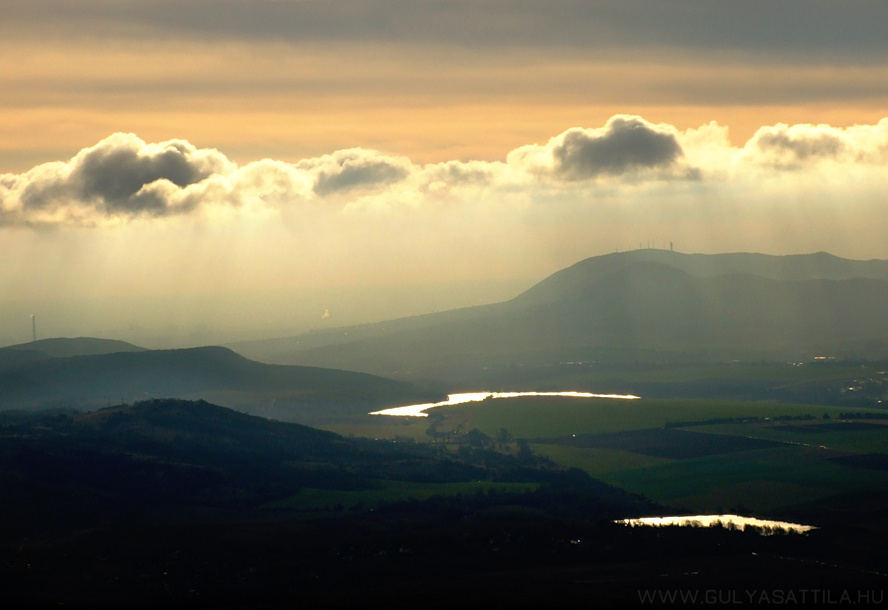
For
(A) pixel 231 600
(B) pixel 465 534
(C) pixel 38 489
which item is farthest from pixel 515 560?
(C) pixel 38 489

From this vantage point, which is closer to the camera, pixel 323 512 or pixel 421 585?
pixel 421 585

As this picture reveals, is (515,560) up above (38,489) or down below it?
below

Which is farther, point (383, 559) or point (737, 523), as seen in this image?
point (737, 523)

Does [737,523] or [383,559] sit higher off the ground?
[383,559]

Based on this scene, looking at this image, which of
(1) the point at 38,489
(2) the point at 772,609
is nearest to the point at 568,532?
(2) the point at 772,609

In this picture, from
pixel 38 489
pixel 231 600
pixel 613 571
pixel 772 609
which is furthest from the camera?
pixel 38 489

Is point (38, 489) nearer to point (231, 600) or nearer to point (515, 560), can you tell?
point (231, 600)

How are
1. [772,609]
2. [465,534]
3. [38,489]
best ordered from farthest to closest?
[38,489]
[465,534]
[772,609]

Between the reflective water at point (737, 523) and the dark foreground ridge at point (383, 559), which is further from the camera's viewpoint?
the reflective water at point (737, 523)

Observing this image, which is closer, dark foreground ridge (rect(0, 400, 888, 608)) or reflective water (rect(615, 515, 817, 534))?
dark foreground ridge (rect(0, 400, 888, 608))
